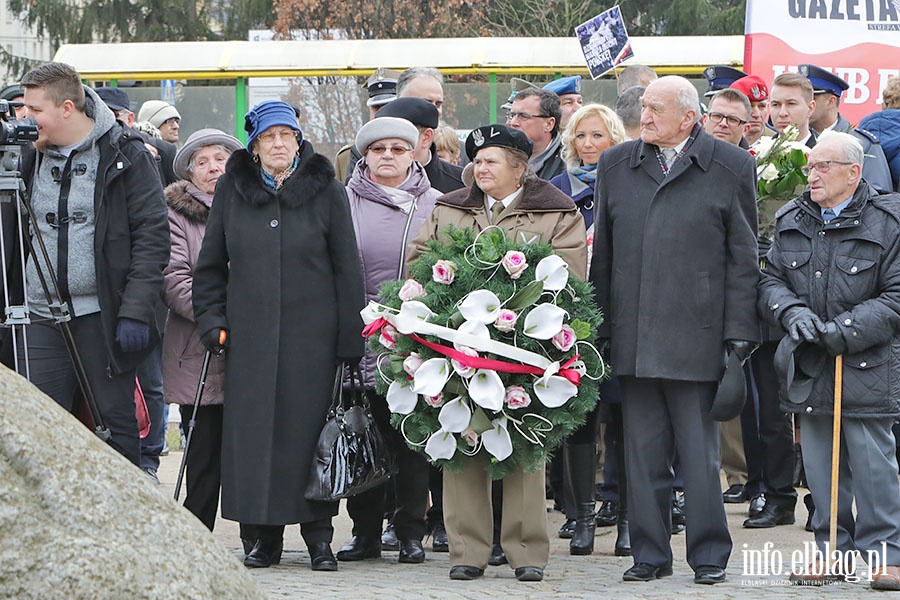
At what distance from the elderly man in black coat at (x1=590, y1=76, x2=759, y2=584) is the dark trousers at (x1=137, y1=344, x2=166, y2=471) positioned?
3.64 m

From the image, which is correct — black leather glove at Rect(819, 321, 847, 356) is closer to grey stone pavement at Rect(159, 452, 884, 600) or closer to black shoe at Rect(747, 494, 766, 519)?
grey stone pavement at Rect(159, 452, 884, 600)

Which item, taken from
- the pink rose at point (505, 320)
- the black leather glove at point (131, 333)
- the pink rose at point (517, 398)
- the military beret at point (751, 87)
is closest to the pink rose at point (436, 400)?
the pink rose at point (517, 398)

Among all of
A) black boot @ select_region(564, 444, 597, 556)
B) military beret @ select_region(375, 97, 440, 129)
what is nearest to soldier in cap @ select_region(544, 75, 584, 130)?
military beret @ select_region(375, 97, 440, 129)

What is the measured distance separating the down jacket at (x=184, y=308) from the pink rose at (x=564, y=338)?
1671mm

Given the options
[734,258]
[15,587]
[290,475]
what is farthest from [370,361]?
[15,587]

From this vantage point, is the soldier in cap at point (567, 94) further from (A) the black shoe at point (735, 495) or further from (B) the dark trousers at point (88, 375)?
(B) the dark trousers at point (88, 375)

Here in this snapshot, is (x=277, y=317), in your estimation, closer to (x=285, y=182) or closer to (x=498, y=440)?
(x=285, y=182)

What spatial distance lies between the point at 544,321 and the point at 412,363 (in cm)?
59

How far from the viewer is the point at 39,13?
31.2 metres

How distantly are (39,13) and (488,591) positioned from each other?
2797 cm

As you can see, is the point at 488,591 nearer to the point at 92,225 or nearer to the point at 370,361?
the point at 370,361

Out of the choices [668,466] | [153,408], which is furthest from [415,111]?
[153,408]

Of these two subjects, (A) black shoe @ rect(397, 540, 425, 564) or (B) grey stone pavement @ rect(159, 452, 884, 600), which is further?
(A) black shoe @ rect(397, 540, 425, 564)

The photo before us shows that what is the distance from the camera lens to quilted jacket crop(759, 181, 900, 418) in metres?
5.91
